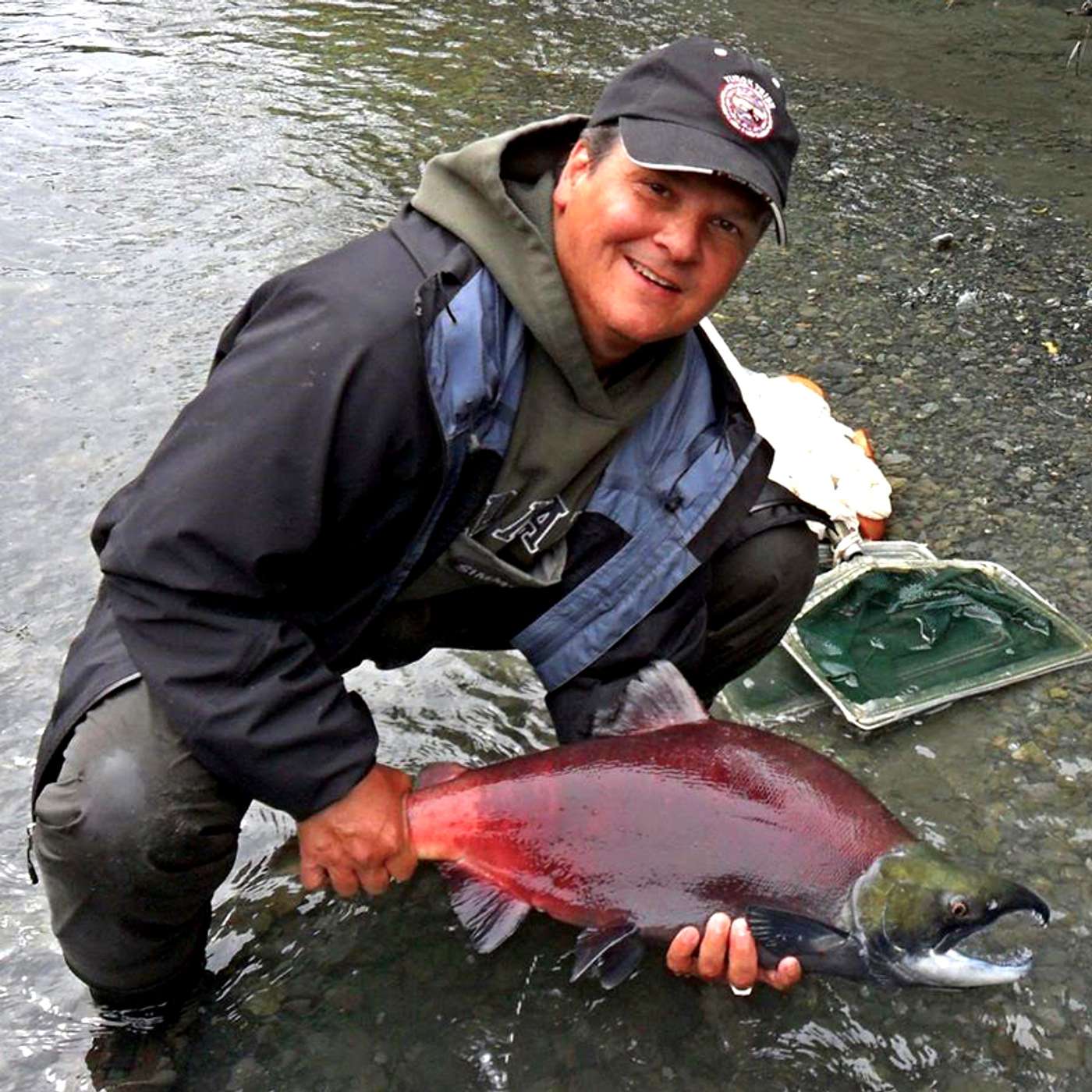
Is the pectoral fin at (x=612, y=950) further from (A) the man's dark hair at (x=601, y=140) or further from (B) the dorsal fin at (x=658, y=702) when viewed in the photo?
(A) the man's dark hair at (x=601, y=140)

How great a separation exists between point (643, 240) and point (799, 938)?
1373mm

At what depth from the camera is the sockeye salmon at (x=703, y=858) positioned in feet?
8.15

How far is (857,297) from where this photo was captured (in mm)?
5754

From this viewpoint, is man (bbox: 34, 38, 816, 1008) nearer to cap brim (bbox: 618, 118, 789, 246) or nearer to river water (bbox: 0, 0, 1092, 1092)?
cap brim (bbox: 618, 118, 789, 246)

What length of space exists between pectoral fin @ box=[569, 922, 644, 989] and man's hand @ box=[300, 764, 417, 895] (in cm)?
39

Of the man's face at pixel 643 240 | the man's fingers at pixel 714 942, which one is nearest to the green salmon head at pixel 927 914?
the man's fingers at pixel 714 942

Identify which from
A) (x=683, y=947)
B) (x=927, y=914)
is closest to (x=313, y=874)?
(x=683, y=947)

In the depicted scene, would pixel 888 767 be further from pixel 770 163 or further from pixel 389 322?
pixel 389 322

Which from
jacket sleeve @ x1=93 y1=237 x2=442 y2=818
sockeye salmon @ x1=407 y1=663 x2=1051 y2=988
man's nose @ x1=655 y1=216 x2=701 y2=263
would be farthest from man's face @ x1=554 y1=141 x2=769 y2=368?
sockeye salmon @ x1=407 y1=663 x2=1051 y2=988

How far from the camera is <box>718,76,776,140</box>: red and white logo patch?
243 centimetres

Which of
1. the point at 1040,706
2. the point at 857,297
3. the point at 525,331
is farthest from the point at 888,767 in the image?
the point at 857,297

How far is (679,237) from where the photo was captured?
97.4 inches

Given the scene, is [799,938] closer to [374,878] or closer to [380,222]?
[374,878]

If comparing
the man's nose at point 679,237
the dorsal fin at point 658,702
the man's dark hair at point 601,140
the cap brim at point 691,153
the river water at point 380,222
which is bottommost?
the river water at point 380,222
